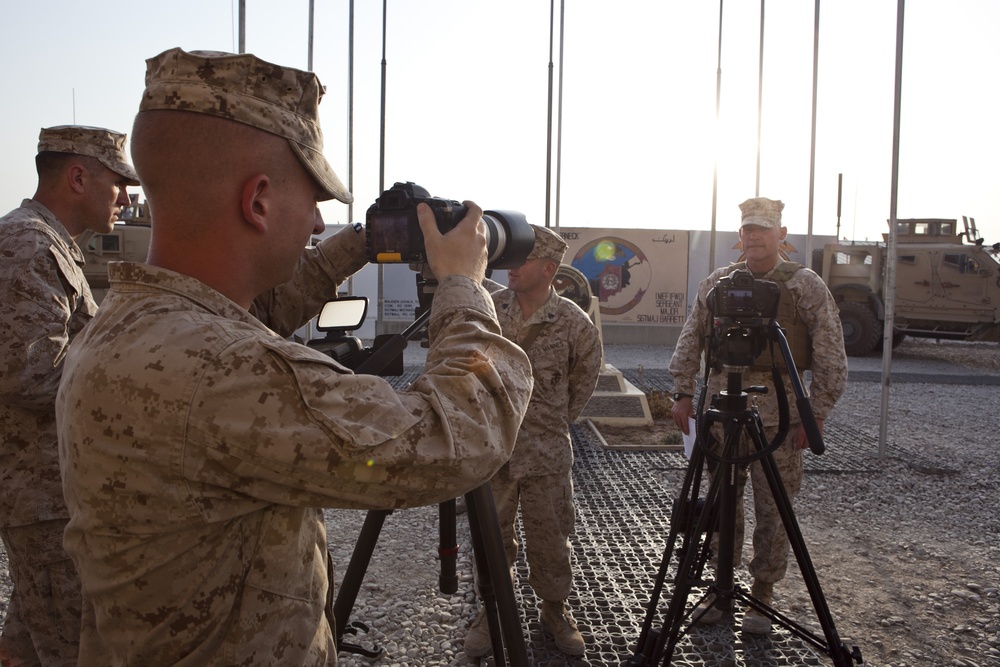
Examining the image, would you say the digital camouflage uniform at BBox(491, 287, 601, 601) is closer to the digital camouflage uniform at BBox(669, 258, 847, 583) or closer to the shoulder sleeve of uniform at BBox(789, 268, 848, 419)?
the digital camouflage uniform at BBox(669, 258, 847, 583)

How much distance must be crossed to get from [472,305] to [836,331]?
A: 10.9ft

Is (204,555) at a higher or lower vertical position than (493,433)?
lower

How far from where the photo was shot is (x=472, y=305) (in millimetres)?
1273

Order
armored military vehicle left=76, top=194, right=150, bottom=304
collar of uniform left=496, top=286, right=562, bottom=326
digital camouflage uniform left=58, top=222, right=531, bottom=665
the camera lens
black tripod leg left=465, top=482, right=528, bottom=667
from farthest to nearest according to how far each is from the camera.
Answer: armored military vehicle left=76, top=194, right=150, bottom=304 < collar of uniform left=496, top=286, right=562, bottom=326 < black tripod leg left=465, top=482, right=528, bottom=667 < the camera lens < digital camouflage uniform left=58, top=222, right=531, bottom=665

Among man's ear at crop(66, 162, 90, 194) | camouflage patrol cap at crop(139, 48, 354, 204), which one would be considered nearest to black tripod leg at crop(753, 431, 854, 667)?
camouflage patrol cap at crop(139, 48, 354, 204)

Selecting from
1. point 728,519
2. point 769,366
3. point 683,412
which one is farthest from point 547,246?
point 728,519

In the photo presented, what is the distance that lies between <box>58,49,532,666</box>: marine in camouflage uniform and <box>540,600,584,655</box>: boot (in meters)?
2.32

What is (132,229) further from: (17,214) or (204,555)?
(204,555)

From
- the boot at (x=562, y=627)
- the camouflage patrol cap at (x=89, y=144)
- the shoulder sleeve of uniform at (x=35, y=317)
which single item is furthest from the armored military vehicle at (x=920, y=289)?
the shoulder sleeve of uniform at (x=35, y=317)

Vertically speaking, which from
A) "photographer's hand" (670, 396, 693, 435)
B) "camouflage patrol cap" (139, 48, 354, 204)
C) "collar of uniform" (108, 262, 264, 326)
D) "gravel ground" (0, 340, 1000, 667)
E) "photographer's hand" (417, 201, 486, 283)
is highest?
"camouflage patrol cap" (139, 48, 354, 204)

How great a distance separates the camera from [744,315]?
10.5 ft

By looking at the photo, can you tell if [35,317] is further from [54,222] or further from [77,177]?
[77,177]

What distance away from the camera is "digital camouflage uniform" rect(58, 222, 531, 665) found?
1.03 metres

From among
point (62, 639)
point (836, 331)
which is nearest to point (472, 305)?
point (62, 639)
